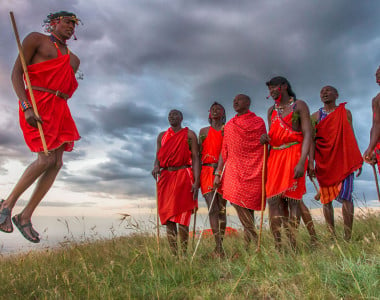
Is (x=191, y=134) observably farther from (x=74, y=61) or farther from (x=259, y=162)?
(x=74, y=61)

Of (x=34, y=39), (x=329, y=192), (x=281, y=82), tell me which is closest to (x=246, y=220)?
(x=329, y=192)

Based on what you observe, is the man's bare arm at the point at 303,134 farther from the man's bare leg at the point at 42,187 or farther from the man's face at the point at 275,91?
the man's bare leg at the point at 42,187

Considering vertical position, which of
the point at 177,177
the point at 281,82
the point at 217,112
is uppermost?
the point at 281,82

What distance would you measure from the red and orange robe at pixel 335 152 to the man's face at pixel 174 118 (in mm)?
2597

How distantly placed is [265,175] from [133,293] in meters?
2.84

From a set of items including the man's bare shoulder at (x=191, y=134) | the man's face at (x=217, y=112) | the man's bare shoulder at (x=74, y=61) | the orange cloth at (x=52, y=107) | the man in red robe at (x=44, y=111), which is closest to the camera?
the man in red robe at (x=44, y=111)

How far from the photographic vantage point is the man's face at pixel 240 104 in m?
6.89

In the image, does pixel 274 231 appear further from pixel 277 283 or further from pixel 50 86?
pixel 50 86

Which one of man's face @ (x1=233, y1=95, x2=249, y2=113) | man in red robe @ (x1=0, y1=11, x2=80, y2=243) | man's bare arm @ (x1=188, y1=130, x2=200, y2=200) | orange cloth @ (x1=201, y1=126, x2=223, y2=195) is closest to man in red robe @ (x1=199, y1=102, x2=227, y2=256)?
orange cloth @ (x1=201, y1=126, x2=223, y2=195)

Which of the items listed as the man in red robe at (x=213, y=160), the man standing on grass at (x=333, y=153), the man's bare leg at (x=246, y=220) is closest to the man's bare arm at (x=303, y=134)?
the man's bare leg at (x=246, y=220)

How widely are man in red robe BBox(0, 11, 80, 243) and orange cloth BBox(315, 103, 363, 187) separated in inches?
174

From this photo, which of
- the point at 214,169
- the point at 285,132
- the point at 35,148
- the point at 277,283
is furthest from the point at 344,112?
the point at 35,148

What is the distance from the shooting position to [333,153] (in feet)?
24.2

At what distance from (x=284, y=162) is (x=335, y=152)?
1.80 metres
